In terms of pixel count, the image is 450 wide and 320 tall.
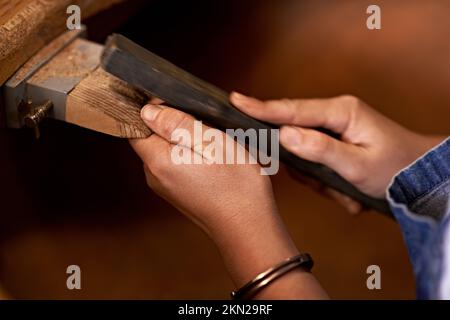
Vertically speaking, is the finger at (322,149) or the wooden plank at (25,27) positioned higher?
the wooden plank at (25,27)

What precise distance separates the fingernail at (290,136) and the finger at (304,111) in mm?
17

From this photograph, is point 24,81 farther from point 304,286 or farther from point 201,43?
point 201,43

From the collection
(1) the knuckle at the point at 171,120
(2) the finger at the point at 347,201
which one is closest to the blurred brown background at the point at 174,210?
(2) the finger at the point at 347,201

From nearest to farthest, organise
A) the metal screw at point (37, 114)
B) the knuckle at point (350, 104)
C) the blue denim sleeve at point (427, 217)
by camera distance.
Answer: the blue denim sleeve at point (427, 217), the metal screw at point (37, 114), the knuckle at point (350, 104)

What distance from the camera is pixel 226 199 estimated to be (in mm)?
513

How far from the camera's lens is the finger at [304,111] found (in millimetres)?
571

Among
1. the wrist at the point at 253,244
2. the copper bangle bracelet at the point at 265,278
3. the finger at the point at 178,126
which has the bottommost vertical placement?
the copper bangle bracelet at the point at 265,278

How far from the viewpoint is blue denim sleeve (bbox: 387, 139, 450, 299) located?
0.39 metres

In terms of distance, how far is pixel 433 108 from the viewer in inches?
34.0

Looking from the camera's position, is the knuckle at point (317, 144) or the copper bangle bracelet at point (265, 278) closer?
the copper bangle bracelet at point (265, 278)

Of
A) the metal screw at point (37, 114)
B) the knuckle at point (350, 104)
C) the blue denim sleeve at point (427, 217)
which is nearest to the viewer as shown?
the blue denim sleeve at point (427, 217)

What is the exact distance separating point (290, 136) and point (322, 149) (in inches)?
1.3

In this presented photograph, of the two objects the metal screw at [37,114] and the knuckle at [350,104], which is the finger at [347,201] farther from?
the metal screw at [37,114]
